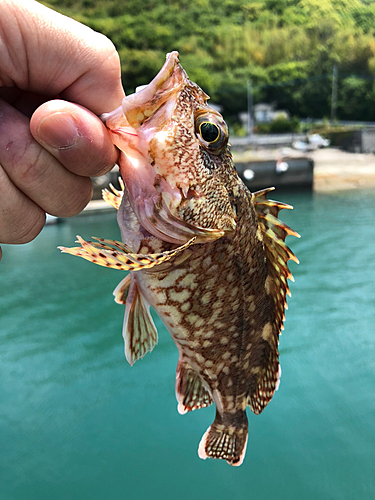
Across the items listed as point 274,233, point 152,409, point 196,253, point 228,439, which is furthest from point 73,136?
point 152,409

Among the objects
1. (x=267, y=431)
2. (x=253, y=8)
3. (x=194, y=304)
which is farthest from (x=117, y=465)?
(x=253, y=8)

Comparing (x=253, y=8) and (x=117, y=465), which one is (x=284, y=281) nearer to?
(x=117, y=465)

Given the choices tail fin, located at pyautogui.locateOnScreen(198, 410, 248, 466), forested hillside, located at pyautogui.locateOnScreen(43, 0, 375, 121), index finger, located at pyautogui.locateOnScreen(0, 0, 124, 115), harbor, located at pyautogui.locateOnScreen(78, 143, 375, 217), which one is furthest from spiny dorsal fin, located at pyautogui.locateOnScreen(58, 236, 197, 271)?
forested hillside, located at pyautogui.locateOnScreen(43, 0, 375, 121)

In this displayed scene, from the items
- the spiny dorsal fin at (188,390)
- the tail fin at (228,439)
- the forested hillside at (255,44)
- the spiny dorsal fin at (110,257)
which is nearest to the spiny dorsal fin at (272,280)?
the tail fin at (228,439)

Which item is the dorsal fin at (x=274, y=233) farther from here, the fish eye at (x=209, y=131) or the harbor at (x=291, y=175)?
the harbor at (x=291, y=175)

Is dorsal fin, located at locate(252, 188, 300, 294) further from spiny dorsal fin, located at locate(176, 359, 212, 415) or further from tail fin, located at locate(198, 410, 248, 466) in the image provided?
tail fin, located at locate(198, 410, 248, 466)

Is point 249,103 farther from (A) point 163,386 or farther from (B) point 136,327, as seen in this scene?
(B) point 136,327
